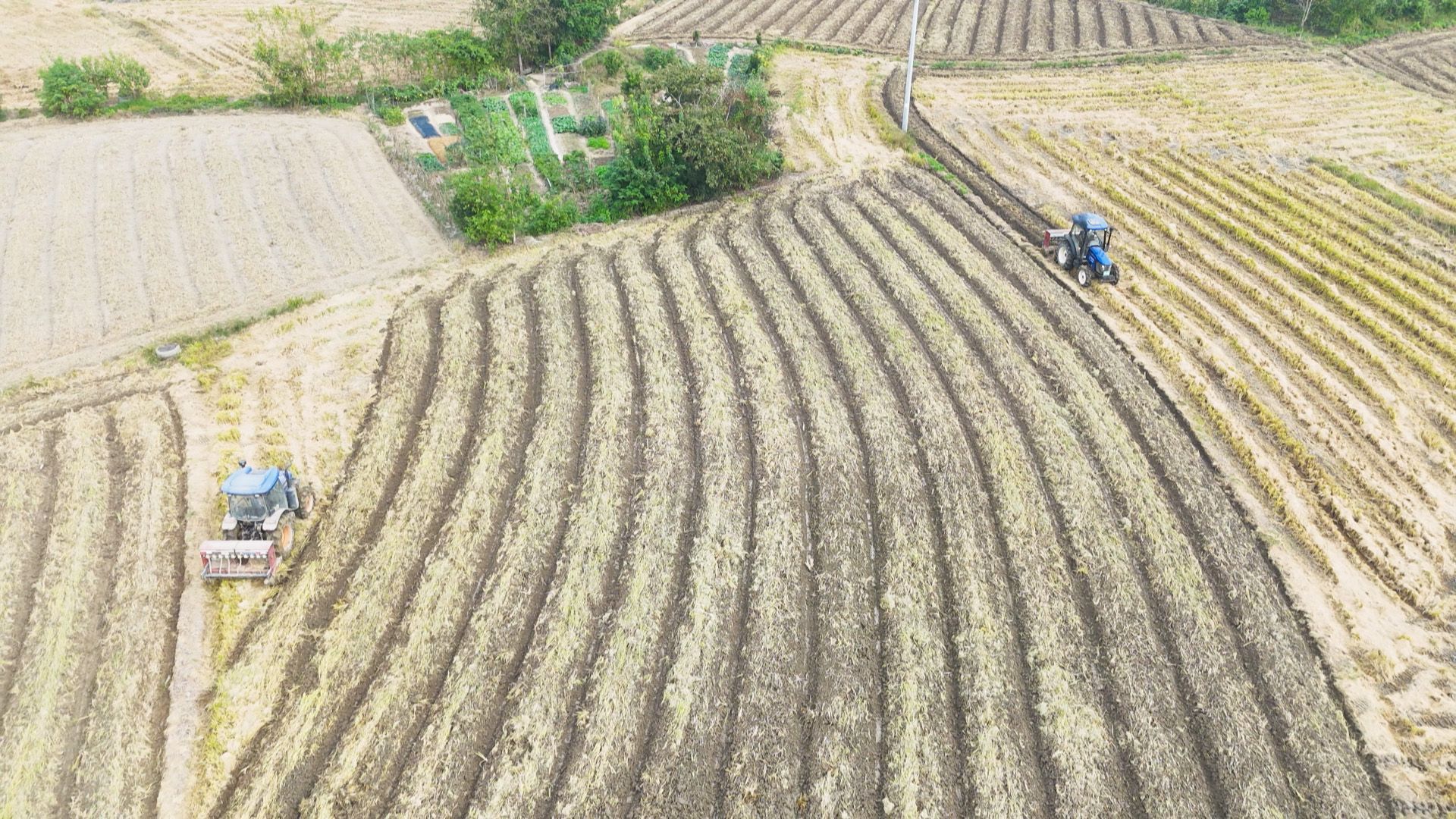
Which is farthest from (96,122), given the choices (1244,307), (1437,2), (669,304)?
(1437,2)

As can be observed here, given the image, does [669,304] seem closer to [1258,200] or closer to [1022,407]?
[1022,407]

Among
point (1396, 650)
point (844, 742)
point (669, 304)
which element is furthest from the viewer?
point (669, 304)

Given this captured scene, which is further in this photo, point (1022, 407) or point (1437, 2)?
point (1437, 2)

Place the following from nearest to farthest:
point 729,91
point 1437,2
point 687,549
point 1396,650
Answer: point 1396,650, point 687,549, point 729,91, point 1437,2

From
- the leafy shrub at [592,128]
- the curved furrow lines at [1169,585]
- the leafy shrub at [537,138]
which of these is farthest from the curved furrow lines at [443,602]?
the leafy shrub at [592,128]

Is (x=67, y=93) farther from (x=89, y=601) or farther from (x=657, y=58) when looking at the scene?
(x=89, y=601)
